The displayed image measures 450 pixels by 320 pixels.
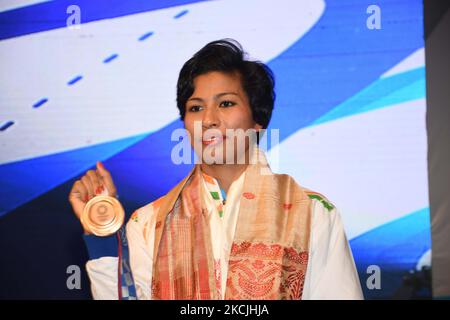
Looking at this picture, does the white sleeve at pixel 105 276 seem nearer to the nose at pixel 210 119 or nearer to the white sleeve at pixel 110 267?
the white sleeve at pixel 110 267

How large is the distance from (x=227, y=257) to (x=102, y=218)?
53 centimetres

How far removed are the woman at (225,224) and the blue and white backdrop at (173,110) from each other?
246mm

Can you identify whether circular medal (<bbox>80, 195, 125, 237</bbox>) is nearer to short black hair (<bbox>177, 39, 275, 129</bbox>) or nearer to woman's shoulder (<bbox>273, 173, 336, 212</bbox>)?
short black hair (<bbox>177, 39, 275, 129</bbox>)

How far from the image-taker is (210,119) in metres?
2.52

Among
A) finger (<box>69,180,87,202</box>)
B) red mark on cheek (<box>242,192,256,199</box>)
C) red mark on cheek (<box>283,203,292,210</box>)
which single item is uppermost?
finger (<box>69,180,87,202</box>)

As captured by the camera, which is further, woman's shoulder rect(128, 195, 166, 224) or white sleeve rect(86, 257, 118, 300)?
woman's shoulder rect(128, 195, 166, 224)

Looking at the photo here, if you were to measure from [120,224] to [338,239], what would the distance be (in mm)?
875

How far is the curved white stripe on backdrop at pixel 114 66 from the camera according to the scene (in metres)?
2.88

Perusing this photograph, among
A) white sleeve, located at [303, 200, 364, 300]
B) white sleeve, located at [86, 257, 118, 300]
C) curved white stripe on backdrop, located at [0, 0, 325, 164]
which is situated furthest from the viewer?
curved white stripe on backdrop, located at [0, 0, 325, 164]

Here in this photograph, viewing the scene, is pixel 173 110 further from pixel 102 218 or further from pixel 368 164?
pixel 368 164

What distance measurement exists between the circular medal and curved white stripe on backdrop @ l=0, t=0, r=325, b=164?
578 mm

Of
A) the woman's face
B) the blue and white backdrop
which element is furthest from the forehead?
the blue and white backdrop

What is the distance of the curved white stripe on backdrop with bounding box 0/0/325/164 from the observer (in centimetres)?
288
